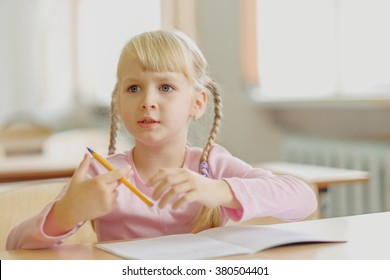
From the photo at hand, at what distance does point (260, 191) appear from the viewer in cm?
115

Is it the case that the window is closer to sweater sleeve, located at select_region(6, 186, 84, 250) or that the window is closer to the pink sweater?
the pink sweater

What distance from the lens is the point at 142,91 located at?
117cm

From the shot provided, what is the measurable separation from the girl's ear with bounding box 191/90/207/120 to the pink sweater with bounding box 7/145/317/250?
67mm

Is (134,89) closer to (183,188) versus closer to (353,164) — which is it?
(183,188)

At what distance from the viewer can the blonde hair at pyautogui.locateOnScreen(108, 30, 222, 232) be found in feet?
3.86

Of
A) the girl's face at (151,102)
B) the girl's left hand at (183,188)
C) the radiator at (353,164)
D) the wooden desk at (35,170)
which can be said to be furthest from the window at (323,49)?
the girl's left hand at (183,188)

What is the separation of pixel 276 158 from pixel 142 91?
3.19 meters

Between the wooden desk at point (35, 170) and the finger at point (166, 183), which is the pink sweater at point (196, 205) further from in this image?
the wooden desk at point (35, 170)

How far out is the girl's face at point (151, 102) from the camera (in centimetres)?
115

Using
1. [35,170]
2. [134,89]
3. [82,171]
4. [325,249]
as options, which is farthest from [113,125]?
[35,170]

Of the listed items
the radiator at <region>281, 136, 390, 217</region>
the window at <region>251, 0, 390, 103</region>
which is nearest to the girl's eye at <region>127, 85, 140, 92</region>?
the radiator at <region>281, 136, 390, 217</region>

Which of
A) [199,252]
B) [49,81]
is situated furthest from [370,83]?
[49,81]

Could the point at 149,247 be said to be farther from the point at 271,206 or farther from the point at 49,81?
the point at 49,81

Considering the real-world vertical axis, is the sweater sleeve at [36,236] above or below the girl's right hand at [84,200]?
below
